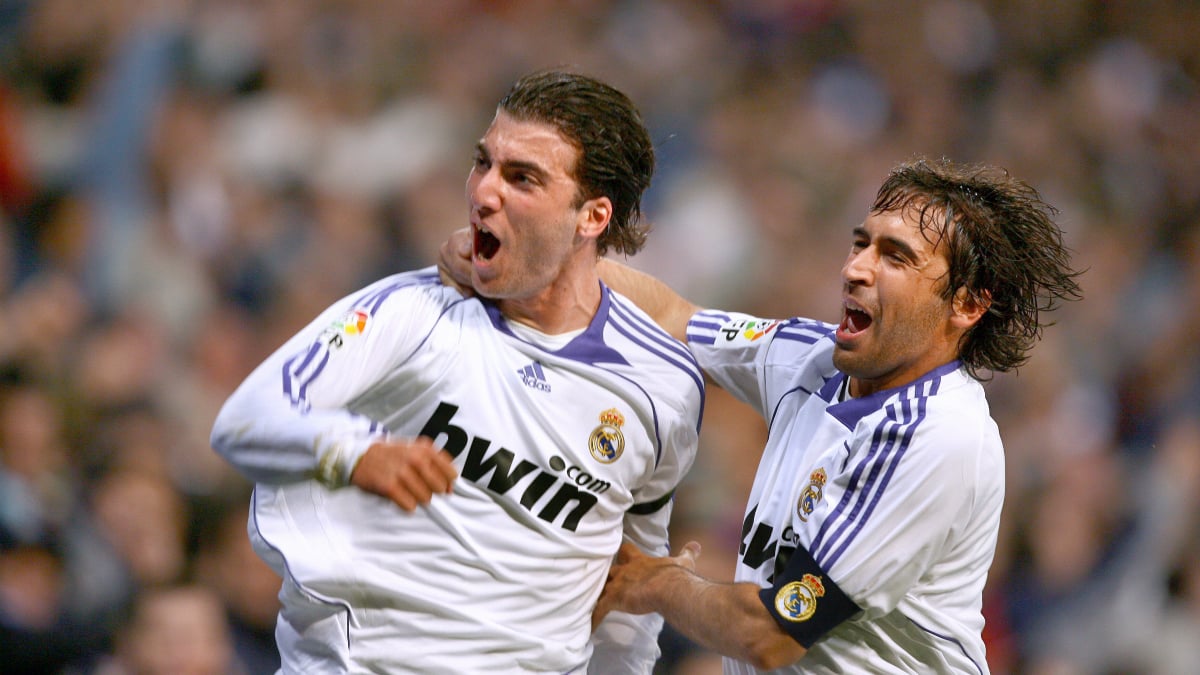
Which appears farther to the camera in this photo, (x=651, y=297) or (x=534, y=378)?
(x=651, y=297)

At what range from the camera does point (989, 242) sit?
2.85 metres

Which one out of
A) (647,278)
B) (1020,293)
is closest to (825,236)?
(647,278)

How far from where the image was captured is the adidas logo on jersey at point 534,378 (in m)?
2.95

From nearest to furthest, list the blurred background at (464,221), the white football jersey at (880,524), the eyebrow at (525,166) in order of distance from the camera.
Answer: the white football jersey at (880,524) < the eyebrow at (525,166) < the blurred background at (464,221)

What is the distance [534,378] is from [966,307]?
975mm

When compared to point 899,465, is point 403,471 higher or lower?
lower

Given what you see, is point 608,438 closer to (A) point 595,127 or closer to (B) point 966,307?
(A) point 595,127

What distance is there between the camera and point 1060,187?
7871 mm

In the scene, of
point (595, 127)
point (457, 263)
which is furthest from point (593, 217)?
point (457, 263)

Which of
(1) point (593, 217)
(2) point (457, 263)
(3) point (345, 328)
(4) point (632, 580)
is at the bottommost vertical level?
(4) point (632, 580)

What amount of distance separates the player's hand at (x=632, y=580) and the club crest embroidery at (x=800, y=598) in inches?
14.9

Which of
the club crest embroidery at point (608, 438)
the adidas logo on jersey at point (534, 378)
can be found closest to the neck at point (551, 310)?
the adidas logo on jersey at point (534, 378)

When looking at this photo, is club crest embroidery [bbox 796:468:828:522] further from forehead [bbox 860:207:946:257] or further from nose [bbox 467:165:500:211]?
nose [bbox 467:165:500:211]

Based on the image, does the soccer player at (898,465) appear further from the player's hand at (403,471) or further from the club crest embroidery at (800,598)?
the player's hand at (403,471)
